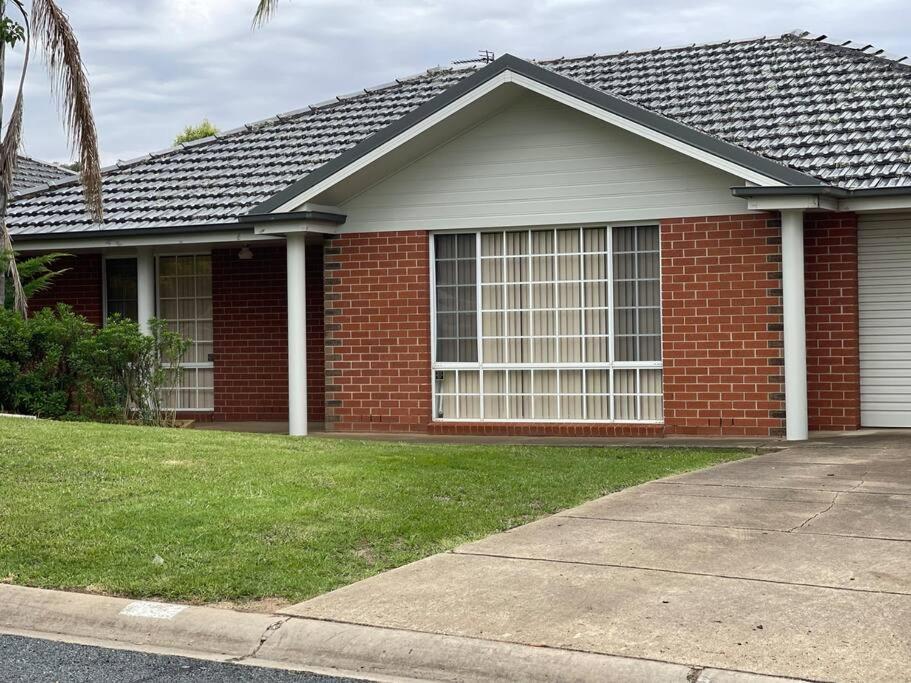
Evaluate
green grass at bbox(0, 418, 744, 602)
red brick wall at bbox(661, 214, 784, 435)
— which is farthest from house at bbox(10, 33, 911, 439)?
green grass at bbox(0, 418, 744, 602)

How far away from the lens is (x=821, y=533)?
802 cm

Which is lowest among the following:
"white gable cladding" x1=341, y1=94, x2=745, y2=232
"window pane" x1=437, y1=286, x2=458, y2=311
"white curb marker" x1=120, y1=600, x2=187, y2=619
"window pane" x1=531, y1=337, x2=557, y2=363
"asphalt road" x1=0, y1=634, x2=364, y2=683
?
"asphalt road" x1=0, y1=634, x2=364, y2=683

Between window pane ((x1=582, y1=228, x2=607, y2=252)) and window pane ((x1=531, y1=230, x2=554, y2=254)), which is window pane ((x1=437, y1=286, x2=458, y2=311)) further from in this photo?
window pane ((x1=582, y1=228, x2=607, y2=252))

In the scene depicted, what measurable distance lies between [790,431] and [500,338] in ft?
11.7

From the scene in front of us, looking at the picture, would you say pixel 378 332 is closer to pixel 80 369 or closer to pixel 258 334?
pixel 258 334

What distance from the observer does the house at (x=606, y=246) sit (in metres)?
13.8

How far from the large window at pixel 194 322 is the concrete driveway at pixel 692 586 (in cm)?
963

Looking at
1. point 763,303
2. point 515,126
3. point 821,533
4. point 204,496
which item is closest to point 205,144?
point 515,126

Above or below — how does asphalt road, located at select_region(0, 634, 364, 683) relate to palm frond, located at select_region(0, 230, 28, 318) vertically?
below

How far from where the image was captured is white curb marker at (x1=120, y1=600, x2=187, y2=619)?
21.1 feet

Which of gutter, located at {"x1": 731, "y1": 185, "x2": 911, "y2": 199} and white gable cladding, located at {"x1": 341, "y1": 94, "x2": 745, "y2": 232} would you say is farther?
white gable cladding, located at {"x1": 341, "y1": 94, "x2": 745, "y2": 232}

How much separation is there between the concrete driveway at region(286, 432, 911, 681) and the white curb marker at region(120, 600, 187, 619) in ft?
2.07

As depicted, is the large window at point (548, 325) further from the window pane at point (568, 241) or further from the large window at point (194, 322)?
the large window at point (194, 322)

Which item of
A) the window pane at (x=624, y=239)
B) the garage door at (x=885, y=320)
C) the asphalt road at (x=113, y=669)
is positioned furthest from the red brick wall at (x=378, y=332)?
the asphalt road at (x=113, y=669)
